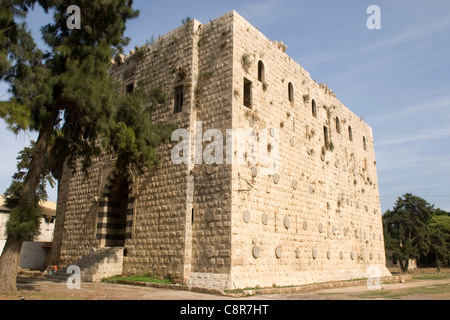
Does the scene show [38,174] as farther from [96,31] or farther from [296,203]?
[296,203]

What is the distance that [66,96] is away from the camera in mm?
8852

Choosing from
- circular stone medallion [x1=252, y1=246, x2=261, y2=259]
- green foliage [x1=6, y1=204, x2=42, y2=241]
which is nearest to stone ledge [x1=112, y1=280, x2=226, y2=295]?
circular stone medallion [x1=252, y1=246, x2=261, y2=259]

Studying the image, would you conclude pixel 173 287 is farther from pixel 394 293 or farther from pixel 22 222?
pixel 394 293

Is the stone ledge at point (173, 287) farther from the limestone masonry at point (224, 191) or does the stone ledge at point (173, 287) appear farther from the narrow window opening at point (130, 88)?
the narrow window opening at point (130, 88)

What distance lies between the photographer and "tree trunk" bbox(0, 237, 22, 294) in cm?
802

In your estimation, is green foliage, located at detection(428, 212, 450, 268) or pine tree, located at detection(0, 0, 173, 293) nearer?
pine tree, located at detection(0, 0, 173, 293)

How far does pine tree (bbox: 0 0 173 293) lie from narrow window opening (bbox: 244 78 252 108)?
386 cm

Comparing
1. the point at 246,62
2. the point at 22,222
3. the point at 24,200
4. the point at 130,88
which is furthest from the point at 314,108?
the point at 22,222

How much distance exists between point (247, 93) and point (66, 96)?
6.39 metres

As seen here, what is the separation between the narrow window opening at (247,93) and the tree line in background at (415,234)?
24430mm

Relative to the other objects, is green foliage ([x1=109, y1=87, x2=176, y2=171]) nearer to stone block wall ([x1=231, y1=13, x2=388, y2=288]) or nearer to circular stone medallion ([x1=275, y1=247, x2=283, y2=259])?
stone block wall ([x1=231, y1=13, x2=388, y2=288])

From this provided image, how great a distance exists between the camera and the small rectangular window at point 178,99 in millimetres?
13177

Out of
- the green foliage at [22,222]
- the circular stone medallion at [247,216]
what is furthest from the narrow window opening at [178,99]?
the green foliage at [22,222]

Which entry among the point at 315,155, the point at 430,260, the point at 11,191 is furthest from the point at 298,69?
the point at 430,260
